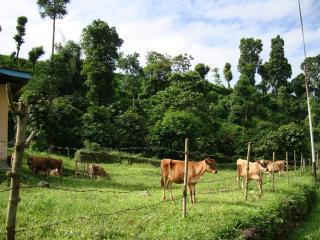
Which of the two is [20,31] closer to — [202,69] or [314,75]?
[202,69]

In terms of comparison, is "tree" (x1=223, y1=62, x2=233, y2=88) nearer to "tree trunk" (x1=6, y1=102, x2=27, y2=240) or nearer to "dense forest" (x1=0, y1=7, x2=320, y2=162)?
"dense forest" (x1=0, y1=7, x2=320, y2=162)

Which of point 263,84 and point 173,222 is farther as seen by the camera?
point 263,84

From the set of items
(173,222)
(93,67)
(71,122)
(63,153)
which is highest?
(93,67)

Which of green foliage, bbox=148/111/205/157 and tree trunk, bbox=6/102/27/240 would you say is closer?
tree trunk, bbox=6/102/27/240

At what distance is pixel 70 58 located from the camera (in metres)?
53.4

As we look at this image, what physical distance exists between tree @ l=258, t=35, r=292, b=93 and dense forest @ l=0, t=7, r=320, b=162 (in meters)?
4.21

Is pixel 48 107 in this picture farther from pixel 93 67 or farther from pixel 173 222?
pixel 173 222

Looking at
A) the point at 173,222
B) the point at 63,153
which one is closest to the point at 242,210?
the point at 173,222

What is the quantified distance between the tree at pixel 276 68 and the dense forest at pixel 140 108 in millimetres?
4206

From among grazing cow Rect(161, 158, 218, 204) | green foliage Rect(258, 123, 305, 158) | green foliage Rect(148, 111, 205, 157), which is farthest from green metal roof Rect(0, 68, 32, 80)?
green foliage Rect(258, 123, 305, 158)

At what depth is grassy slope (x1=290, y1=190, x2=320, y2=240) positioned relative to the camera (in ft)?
39.0

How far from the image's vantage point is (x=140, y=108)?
160 feet

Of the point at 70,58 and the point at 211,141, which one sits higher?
the point at 70,58

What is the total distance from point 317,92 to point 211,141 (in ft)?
113
